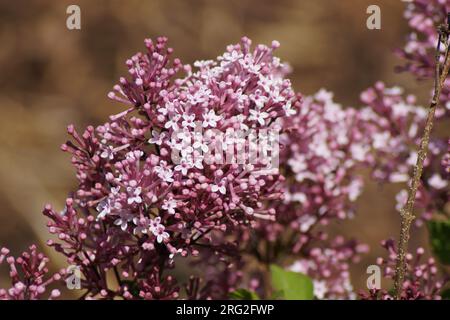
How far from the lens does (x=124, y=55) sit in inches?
276

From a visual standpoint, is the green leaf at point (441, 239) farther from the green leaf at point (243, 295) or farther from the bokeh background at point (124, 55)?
the bokeh background at point (124, 55)

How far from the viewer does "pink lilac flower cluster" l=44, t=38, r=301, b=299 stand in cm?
241

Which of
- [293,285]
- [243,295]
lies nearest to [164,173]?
[243,295]

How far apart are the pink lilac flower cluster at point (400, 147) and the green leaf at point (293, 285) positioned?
0.71 meters

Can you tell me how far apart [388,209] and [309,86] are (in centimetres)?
147

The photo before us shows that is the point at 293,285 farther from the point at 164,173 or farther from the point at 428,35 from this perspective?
→ the point at 428,35

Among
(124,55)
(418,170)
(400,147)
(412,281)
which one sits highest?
(124,55)

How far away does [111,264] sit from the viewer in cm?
257

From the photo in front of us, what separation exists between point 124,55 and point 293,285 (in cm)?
441

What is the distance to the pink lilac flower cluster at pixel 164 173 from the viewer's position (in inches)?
94.7

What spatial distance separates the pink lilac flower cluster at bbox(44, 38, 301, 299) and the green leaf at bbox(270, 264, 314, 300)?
50 centimetres

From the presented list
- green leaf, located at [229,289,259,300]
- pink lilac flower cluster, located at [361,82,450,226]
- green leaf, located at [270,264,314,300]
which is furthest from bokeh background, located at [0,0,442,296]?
green leaf, located at [229,289,259,300]

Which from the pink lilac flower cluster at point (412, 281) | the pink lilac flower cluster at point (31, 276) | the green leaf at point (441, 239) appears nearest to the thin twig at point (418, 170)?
the pink lilac flower cluster at point (412, 281)
